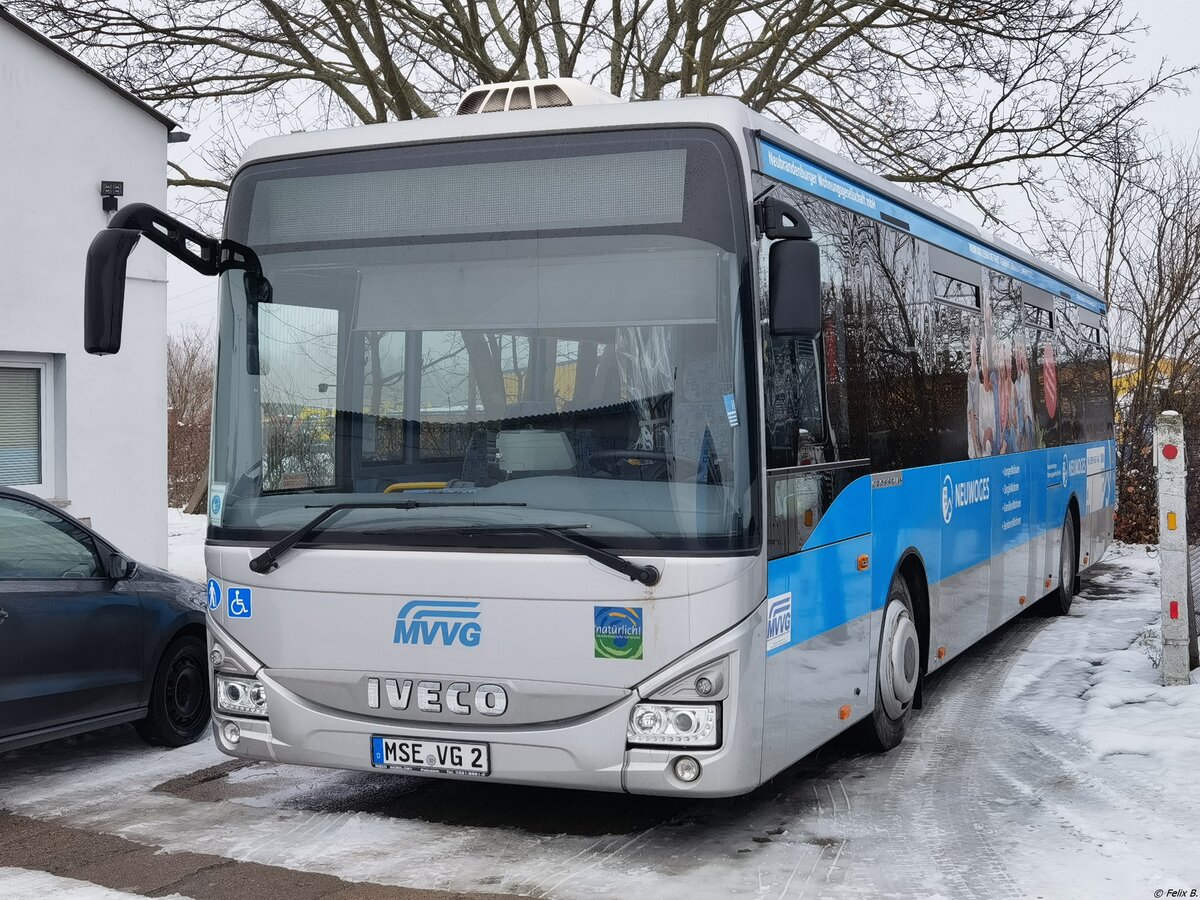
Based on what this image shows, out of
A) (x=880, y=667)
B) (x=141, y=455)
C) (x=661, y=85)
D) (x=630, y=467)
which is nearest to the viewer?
(x=630, y=467)

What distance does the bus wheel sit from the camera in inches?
288

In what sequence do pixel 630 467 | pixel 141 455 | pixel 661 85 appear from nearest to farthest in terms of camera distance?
pixel 630 467, pixel 141 455, pixel 661 85

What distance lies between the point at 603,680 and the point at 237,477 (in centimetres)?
187

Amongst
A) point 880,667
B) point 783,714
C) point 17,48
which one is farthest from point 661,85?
point 783,714

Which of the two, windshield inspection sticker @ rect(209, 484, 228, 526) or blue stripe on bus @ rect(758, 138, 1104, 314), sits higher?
blue stripe on bus @ rect(758, 138, 1104, 314)

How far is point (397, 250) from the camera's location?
19.1 ft

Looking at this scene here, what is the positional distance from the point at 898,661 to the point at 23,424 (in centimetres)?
866

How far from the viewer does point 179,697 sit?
8.12 meters

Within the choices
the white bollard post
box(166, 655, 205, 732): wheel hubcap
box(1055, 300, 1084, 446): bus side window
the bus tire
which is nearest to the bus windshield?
box(166, 655, 205, 732): wheel hubcap

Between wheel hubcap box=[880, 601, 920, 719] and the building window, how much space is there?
27.5ft

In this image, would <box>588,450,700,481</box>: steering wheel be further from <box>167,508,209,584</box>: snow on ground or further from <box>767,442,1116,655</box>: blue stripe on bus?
<box>167,508,209,584</box>: snow on ground

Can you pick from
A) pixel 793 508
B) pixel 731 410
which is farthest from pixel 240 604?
pixel 793 508

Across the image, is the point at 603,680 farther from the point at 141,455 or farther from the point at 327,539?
the point at 141,455

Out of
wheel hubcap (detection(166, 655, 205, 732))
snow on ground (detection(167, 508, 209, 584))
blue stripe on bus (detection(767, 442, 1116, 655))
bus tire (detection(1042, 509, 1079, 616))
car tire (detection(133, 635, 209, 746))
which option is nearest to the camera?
blue stripe on bus (detection(767, 442, 1116, 655))
